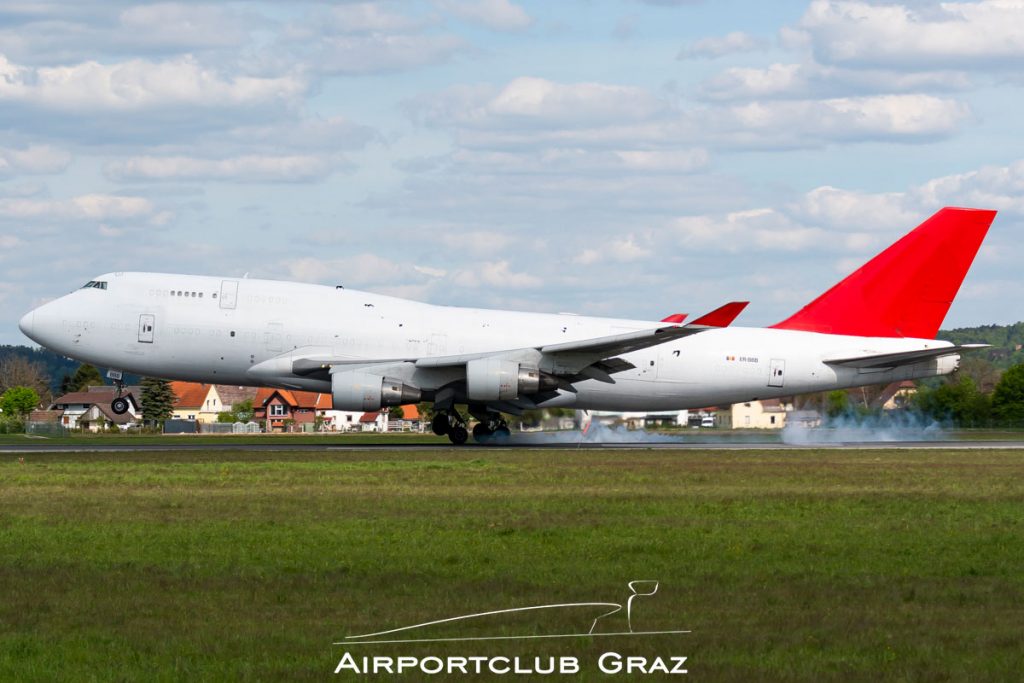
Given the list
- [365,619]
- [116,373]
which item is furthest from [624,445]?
[365,619]

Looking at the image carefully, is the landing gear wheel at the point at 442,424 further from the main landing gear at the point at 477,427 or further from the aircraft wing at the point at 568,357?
the aircraft wing at the point at 568,357

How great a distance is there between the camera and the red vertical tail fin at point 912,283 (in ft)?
141

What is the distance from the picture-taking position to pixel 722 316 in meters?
37.9

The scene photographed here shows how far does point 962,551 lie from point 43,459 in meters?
24.1

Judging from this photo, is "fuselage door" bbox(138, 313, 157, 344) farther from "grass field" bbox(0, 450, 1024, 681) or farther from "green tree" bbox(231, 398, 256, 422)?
"green tree" bbox(231, 398, 256, 422)

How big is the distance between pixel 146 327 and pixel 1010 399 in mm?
57279

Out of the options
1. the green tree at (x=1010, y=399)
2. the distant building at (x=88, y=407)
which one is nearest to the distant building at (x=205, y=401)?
the distant building at (x=88, y=407)

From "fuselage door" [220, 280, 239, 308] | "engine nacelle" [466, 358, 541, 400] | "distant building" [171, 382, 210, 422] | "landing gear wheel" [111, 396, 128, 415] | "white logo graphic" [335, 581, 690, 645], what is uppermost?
"distant building" [171, 382, 210, 422]

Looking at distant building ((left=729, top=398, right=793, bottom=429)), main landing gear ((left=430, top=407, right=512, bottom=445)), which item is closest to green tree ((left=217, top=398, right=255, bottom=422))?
distant building ((left=729, top=398, right=793, bottom=429))

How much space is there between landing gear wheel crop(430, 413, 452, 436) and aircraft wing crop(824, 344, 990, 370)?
473 inches

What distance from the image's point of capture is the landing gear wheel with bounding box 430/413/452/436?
140 ft

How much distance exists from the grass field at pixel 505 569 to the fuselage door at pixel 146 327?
42.7 feet

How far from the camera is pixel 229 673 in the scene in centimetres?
932

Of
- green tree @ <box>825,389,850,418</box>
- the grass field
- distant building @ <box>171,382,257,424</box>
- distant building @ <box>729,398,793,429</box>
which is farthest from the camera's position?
distant building @ <box>171,382,257,424</box>
